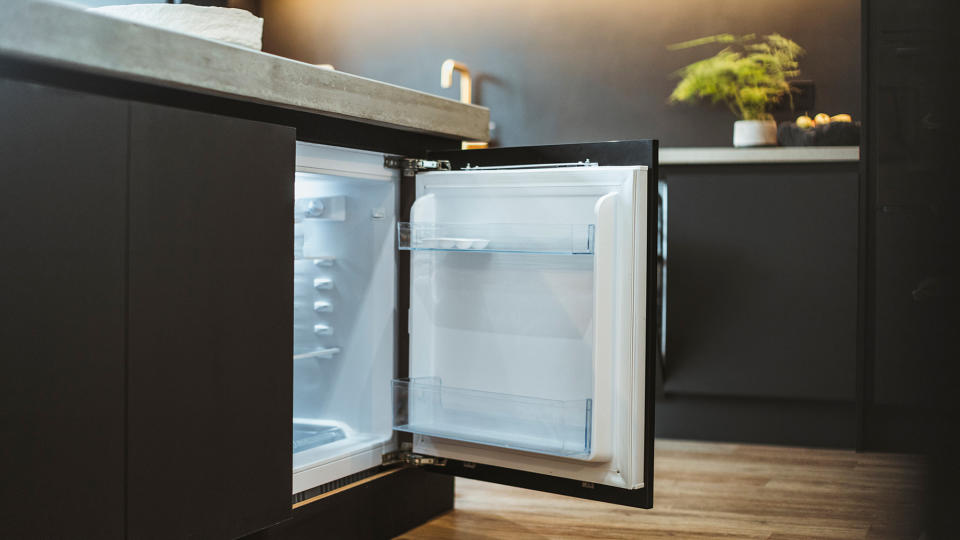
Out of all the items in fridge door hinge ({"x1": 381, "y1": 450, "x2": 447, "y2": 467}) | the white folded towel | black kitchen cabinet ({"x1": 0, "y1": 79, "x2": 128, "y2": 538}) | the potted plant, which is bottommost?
fridge door hinge ({"x1": 381, "y1": 450, "x2": 447, "y2": 467})

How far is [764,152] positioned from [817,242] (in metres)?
0.37

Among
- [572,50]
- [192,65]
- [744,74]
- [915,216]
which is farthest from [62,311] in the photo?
[572,50]

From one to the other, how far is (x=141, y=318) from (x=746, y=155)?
238 centimetres

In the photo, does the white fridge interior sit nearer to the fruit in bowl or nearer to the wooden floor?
the wooden floor

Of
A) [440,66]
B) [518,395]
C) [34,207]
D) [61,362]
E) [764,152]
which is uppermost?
[440,66]

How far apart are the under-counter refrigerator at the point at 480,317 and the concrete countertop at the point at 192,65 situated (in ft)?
0.38

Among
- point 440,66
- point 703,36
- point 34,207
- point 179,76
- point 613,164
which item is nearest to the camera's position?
point 34,207

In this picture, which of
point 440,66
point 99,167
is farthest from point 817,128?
point 99,167

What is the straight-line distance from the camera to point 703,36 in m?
3.62

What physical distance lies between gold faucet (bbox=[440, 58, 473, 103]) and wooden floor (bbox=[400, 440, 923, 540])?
1794 mm

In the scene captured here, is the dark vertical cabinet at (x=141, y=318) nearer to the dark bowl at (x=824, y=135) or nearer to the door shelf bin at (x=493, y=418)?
the door shelf bin at (x=493, y=418)

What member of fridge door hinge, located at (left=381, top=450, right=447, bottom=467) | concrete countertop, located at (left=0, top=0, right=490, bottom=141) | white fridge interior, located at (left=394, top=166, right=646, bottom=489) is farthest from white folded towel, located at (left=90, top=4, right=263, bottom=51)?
fridge door hinge, located at (left=381, top=450, right=447, bottom=467)

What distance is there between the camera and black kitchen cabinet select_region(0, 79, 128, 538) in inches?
48.2

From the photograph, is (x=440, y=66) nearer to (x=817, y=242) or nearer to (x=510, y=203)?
(x=817, y=242)
